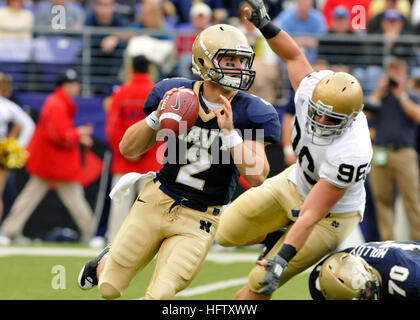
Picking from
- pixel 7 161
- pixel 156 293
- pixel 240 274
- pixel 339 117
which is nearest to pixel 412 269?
pixel 339 117

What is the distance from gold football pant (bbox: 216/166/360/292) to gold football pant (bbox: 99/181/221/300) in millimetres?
593

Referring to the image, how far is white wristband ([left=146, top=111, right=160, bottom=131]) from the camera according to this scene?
13.9 ft

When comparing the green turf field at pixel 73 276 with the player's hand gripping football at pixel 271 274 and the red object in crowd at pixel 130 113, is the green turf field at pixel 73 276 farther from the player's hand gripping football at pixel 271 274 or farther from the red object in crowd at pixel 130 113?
the player's hand gripping football at pixel 271 274

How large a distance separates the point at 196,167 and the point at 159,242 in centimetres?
45

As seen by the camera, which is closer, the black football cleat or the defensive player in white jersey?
the defensive player in white jersey

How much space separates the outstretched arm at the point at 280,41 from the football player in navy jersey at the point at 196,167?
22.2 inches

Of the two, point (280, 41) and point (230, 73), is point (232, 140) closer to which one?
point (230, 73)

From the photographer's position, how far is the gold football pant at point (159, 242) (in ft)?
13.9

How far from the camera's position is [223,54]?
4340 mm

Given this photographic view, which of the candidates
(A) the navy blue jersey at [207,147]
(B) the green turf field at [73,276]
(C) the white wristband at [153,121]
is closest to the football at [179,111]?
(C) the white wristband at [153,121]

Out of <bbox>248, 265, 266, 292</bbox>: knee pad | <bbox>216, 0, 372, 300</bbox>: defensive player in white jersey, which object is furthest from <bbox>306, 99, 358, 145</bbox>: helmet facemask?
<bbox>248, 265, 266, 292</bbox>: knee pad

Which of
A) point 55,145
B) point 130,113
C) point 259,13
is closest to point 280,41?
point 259,13

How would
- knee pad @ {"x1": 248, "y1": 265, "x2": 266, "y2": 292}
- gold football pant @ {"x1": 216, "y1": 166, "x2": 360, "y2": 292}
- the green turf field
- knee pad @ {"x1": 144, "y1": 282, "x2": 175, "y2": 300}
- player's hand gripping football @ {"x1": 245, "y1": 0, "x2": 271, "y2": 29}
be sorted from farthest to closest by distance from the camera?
the green turf field → player's hand gripping football @ {"x1": 245, "y1": 0, "x2": 271, "y2": 29} → gold football pant @ {"x1": 216, "y1": 166, "x2": 360, "y2": 292} → knee pad @ {"x1": 248, "y1": 265, "x2": 266, "y2": 292} → knee pad @ {"x1": 144, "y1": 282, "x2": 175, "y2": 300}

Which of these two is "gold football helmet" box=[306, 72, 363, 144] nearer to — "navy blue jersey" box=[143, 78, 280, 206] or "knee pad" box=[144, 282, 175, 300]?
"navy blue jersey" box=[143, 78, 280, 206]
